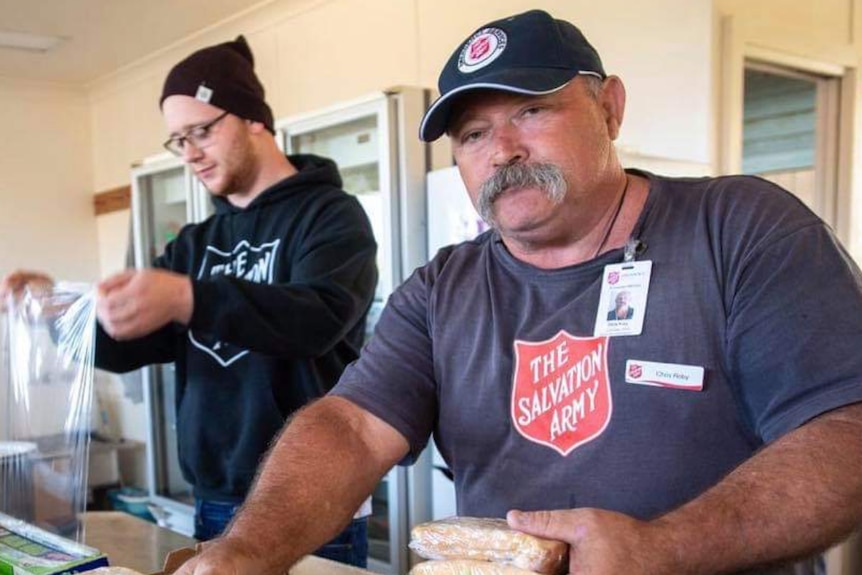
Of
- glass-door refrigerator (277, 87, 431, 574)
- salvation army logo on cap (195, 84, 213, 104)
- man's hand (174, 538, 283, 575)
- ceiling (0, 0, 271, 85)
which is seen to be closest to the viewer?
man's hand (174, 538, 283, 575)

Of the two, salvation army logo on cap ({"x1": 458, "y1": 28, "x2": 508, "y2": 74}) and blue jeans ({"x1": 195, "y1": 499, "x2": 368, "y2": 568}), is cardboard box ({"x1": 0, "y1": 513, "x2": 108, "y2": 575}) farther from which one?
salvation army logo on cap ({"x1": 458, "y1": 28, "x2": 508, "y2": 74})

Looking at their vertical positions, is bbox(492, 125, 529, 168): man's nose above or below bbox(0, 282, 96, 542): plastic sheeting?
above

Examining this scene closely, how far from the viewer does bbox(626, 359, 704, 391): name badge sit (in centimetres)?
86

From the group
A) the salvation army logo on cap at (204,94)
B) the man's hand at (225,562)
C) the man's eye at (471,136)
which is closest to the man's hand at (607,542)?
the man's hand at (225,562)

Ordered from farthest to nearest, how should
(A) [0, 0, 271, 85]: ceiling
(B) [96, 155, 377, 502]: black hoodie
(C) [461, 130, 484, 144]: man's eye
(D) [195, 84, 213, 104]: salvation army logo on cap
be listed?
(A) [0, 0, 271, 85]: ceiling
(D) [195, 84, 213, 104]: salvation army logo on cap
(B) [96, 155, 377, 502]: black hoodie
(C) [461, 130, 484, 144]: man's eye

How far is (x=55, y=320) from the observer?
55.0 inches

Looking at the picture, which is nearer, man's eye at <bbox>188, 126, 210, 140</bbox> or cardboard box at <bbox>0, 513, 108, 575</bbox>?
cardboard box at <bbox>0, 513, 108, 575</bbox>

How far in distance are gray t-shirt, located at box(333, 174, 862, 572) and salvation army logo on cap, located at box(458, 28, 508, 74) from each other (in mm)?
249

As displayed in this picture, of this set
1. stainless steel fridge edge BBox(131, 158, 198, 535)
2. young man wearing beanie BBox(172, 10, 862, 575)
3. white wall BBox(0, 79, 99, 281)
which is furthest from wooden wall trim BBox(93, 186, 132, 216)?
young man wearing beanie BBox(172, 10, 862, 575)

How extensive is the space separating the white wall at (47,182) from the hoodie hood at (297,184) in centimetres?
412

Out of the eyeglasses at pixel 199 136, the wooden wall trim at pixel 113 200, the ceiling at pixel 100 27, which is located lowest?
the eyeglasses at pixel 199 136

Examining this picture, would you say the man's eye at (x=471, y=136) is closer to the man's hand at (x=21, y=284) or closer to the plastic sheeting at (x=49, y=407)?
the plastic sheeting at (x=49, y=407)

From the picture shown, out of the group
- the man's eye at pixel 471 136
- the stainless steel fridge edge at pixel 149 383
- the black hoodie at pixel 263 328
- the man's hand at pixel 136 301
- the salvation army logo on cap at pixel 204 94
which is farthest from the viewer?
the stainless steel fridge edge at pixel 149 383

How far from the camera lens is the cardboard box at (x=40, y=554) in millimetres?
974
